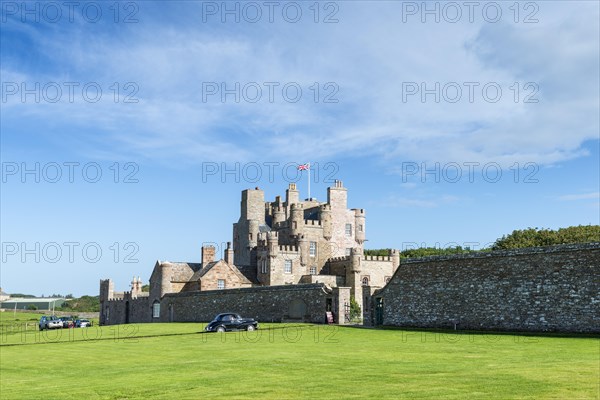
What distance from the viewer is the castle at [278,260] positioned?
74438mm

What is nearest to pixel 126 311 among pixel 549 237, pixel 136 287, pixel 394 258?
pixel 136 287

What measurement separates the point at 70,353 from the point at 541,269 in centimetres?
2464

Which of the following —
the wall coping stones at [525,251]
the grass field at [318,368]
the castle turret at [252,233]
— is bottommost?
the grass field at [318,368]

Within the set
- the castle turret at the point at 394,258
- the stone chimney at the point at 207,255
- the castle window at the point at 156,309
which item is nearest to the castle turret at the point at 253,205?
the stone chimney at the point at 207,255

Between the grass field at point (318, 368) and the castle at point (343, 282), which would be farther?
the castle at point (343, 282)

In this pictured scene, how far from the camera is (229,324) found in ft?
148

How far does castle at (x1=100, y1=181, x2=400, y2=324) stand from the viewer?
244 feet

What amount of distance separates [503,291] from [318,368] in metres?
19.5

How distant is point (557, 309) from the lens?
3603 cm

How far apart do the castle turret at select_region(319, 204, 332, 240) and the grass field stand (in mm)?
49807

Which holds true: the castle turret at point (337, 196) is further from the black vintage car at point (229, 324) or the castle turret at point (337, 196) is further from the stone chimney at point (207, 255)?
the black vintage car at point (229, 324)

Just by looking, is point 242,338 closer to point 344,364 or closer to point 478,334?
point 478,334

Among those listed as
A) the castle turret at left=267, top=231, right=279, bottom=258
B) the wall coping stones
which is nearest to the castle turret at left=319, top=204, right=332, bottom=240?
the castle turret at left=267, top=231, right=279, bottom=258

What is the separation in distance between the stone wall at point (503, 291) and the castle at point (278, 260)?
2359cm
